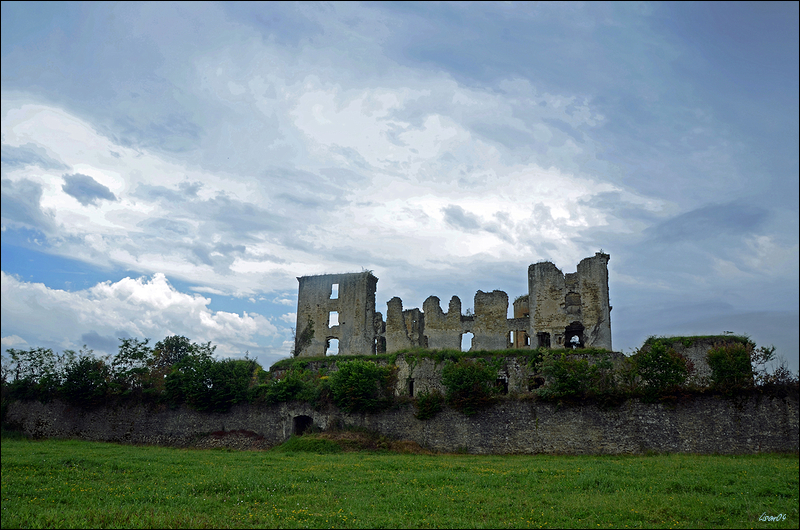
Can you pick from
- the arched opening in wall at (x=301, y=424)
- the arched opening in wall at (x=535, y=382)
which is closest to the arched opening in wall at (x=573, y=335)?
the arched opening in wall at (x=535, y=382)

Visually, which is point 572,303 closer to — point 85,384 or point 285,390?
point 285,390

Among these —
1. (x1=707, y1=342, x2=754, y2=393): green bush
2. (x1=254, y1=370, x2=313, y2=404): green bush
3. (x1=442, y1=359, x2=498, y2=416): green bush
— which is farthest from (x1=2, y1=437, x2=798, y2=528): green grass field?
(x1=254, y1=370, x2=313, y2=404): green bush

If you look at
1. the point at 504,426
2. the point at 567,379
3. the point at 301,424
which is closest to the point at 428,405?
the point at 504,426

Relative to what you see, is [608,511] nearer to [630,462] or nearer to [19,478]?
[630,462]

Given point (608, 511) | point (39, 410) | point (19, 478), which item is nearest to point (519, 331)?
point (608, 511)

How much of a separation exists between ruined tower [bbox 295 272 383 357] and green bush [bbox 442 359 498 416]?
43.3ft

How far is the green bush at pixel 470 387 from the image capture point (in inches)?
1107

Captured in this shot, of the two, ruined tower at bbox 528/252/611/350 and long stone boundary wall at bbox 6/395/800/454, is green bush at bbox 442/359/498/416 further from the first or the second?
ruined tower at bbox 528/252/611/350

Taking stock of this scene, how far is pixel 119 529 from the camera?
1202 centimetres

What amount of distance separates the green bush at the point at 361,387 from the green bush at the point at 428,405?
68.0 inches

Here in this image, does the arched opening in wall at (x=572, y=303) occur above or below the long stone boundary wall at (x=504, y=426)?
above

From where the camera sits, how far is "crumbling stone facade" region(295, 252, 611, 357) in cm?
3703

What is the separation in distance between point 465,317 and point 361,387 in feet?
41.6

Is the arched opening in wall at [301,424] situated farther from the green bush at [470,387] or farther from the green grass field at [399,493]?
the green grass field at [399,493]
